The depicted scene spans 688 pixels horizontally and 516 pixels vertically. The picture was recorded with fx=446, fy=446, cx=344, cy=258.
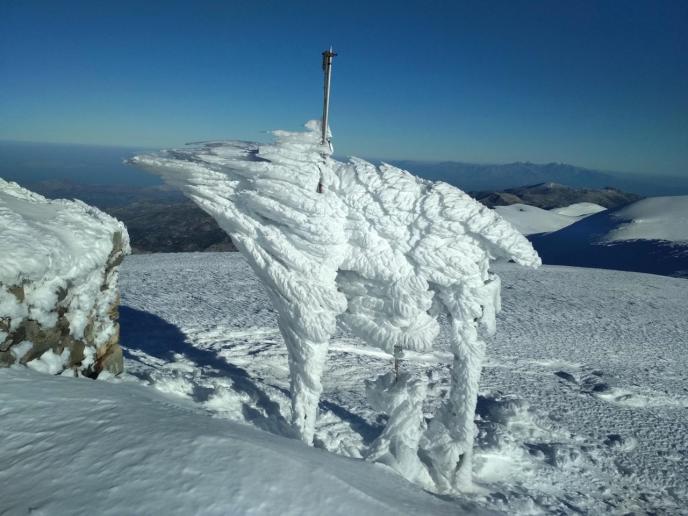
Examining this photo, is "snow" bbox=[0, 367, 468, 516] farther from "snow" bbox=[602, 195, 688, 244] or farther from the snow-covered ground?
"snow" bbox=[602, 195, 688, 244]

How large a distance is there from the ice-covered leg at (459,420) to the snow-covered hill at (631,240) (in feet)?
49.0

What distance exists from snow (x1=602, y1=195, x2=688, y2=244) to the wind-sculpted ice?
17858mm

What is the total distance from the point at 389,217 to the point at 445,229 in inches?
20.2

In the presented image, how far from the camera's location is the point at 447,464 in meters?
Answer: 4.26

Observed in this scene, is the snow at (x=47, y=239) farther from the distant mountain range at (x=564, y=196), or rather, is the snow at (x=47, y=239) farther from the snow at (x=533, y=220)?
the distant mountain range at (x=564, y=196)

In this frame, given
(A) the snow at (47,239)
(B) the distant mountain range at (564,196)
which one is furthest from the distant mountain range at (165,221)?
(A) the snow at (47,239)

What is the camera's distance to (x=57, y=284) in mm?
3854

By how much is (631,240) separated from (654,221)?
2144 mm

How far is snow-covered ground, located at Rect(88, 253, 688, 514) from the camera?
457 centimetres

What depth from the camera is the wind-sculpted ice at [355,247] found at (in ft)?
13.1

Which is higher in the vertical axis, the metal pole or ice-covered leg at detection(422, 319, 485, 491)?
the metal pole

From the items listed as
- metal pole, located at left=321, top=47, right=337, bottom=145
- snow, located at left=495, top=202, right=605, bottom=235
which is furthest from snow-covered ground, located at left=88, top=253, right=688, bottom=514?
snow, located at left=495, top=202, right=605, bottom=235

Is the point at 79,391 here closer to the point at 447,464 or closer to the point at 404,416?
the point at 404,416

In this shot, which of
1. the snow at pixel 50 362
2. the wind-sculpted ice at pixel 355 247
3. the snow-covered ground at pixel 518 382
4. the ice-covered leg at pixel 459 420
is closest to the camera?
the snow at pixel 50 362
